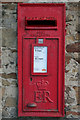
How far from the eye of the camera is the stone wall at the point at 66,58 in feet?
6.86

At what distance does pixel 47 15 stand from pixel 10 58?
68 cm

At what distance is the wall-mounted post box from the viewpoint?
195 centimetres

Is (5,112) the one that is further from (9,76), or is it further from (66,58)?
(66,58)

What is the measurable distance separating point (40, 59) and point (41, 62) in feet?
0.12

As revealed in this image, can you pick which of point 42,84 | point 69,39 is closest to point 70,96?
point 42,84

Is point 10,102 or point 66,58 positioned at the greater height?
point 66,58

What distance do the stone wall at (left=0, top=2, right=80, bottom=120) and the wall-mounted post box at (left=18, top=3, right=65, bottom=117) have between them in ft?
0.45

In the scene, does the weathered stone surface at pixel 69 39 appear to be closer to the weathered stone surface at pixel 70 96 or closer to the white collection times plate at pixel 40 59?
the white collection times plate at pixel 40 59

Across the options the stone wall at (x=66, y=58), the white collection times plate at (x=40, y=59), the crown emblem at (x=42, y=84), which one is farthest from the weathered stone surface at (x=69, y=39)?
the crown emblem at (x=42, y=84)

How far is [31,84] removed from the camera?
198cm

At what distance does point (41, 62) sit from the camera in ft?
6.44

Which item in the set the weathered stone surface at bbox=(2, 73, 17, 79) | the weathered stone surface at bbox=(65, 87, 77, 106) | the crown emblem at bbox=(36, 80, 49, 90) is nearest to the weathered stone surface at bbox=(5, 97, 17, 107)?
the weathered stone surface at bbox=(2, 73, 17, 79)

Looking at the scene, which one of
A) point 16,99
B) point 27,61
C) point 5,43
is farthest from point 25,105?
point 5,43

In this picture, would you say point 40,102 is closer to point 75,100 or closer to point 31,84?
point 31,84
